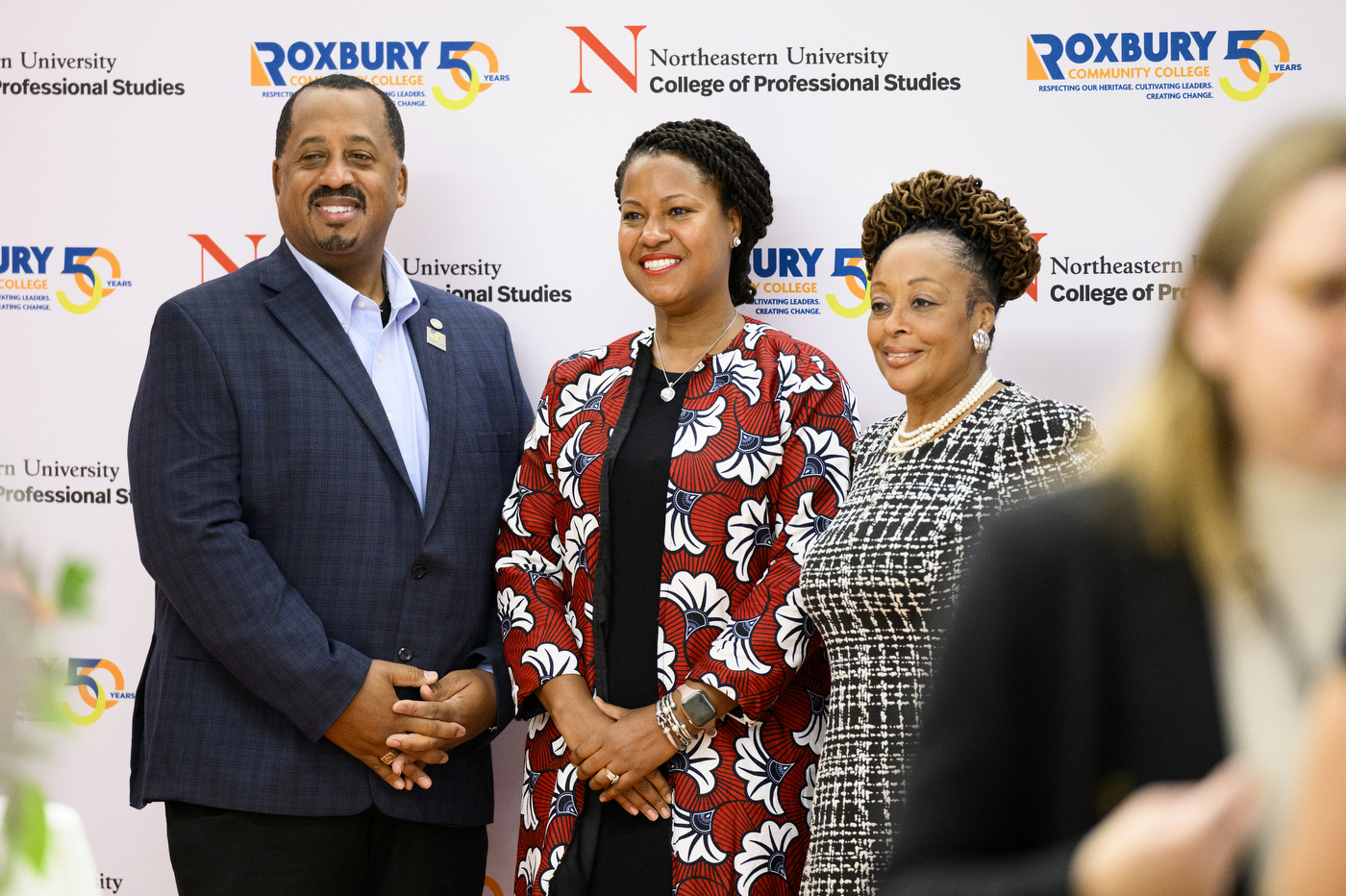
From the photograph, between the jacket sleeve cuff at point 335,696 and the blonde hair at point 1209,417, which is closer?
the blonde hair at point 1209,417

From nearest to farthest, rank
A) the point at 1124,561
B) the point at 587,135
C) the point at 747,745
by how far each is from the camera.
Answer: the point at 1124,561, the point at 747,745, the point at 587,135

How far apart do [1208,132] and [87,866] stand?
9.42 ft

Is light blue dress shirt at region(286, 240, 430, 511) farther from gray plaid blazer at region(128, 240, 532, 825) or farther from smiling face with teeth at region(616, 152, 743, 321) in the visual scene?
smiling face with teeth at region(616, 152, 743, 321)

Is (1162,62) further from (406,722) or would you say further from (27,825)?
(27,825)

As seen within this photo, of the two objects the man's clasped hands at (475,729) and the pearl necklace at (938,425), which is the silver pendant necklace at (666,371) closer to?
the pearl necklace at (938,425)

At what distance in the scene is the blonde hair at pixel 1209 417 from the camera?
763mm

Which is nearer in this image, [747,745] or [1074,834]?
[1074,834]

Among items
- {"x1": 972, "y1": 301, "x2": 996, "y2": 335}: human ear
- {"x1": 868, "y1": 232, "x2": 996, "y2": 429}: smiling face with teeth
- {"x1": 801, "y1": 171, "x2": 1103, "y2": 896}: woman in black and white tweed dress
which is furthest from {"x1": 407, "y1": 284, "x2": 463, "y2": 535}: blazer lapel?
{"x1": 972, "y1": 301, "x2": 996, "y2": 335}: human ear

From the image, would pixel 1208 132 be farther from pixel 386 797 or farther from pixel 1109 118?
pixel 386 797

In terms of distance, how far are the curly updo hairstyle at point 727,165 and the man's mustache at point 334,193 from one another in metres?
0.59

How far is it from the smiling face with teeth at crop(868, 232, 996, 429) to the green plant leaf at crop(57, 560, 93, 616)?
1.82 m

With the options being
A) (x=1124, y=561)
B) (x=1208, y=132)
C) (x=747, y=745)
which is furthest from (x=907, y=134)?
(x=1124, y=561)

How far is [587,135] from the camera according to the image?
3.18m

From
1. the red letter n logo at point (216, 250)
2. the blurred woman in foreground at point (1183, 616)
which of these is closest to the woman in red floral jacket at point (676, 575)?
the red letter n logo at point (216, 250)
